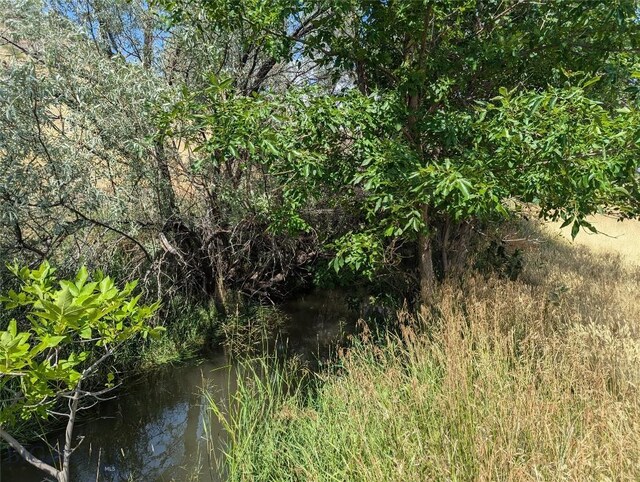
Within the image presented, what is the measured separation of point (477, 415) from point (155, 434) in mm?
3502

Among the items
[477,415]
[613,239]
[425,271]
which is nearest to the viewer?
[477,415]

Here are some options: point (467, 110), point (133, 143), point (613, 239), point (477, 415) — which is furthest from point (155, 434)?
point (613, 239)

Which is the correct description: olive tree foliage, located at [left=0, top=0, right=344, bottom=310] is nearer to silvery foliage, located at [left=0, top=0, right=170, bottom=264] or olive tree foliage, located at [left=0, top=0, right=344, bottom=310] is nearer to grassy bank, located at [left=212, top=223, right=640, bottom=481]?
silvery foliage, located at [left=0, top=0, right=170, bottom=264]

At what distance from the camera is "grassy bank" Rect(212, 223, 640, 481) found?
94.4 inches

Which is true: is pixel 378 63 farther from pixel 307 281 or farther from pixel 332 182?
pixel 307 281

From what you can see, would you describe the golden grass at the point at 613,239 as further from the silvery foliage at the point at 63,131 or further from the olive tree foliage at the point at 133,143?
the silvery foliage at the point at 63,131

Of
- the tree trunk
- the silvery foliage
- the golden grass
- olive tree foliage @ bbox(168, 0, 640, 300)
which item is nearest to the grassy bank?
the tree trunk

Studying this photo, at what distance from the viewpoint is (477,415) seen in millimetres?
2885

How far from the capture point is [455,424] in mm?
2881

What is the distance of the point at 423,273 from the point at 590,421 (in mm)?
3059

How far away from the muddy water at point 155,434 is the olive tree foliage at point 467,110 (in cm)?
225

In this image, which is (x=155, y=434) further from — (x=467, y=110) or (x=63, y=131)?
(x=467, y=110)

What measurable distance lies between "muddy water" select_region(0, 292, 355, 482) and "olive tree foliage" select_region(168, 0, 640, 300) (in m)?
2.25

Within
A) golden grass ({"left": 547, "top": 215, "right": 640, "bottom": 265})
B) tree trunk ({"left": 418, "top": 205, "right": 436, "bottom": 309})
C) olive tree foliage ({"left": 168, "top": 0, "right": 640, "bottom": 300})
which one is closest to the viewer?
olive tree foliage ({"left": 168, "top": 0, "right": 640, "bottom": 300})
